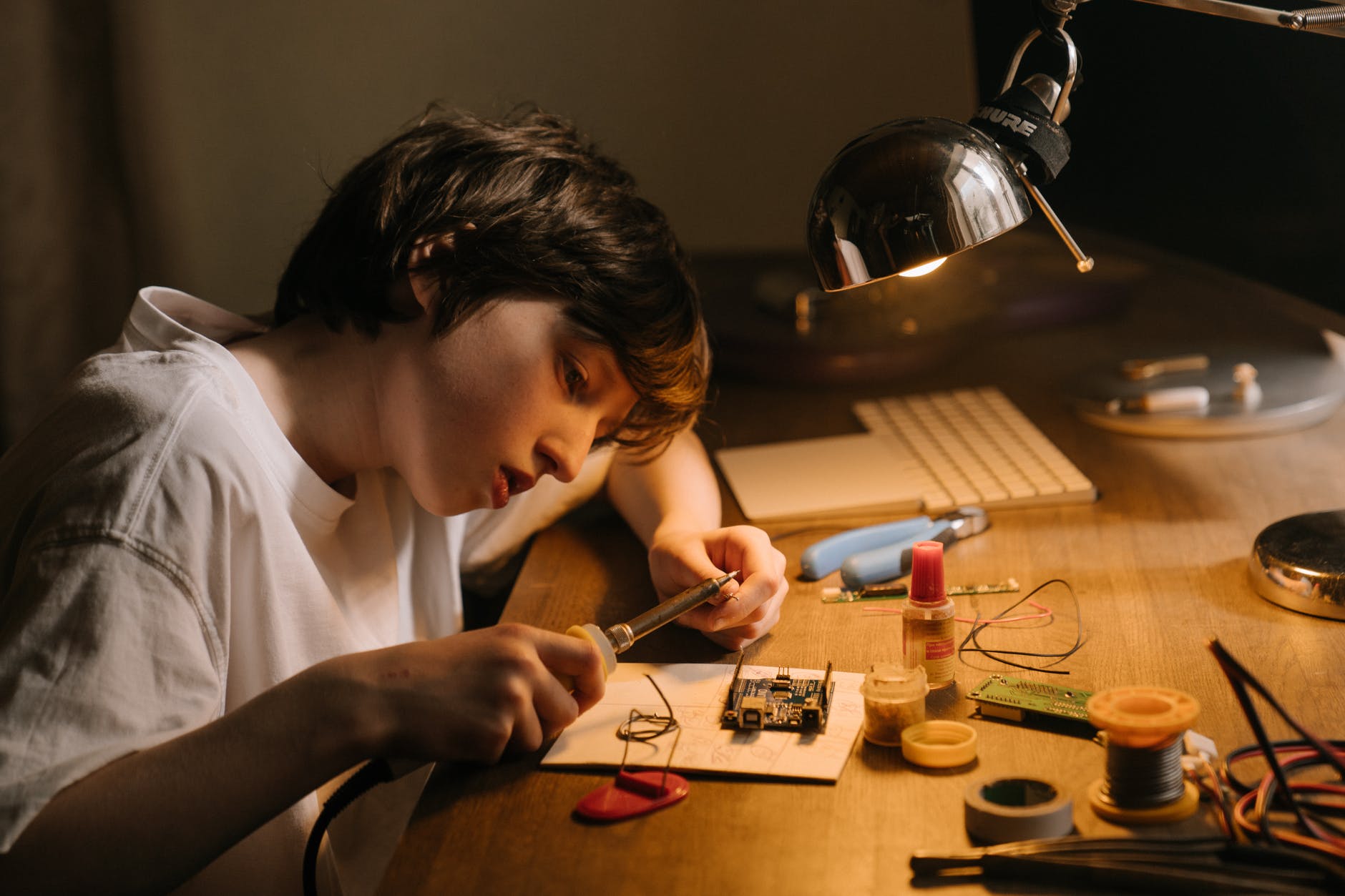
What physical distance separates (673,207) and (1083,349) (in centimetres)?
86

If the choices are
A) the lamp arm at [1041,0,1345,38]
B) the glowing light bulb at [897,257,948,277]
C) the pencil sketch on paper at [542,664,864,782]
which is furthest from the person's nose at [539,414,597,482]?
the lamp arm at [1041,0,1345,38]

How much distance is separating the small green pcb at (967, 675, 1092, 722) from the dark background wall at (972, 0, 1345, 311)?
1.74 feet

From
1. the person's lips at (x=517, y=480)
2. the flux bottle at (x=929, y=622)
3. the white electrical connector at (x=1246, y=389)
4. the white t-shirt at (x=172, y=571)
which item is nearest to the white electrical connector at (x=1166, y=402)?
the white electrical connector at (x=1246, y=389)

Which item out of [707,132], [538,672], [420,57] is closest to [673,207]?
[707,132]

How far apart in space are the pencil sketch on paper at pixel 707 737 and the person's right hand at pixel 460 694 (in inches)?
1.3

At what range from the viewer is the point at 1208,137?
120cm

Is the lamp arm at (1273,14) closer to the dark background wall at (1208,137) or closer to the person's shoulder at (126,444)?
the dark background wall at (1208,137)

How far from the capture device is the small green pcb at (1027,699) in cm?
72

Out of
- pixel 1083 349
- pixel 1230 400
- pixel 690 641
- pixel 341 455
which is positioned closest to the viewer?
pixel 690 641

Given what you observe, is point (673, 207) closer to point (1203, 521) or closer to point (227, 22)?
point (227, 22)

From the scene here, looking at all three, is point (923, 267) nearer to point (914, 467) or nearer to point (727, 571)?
point (727, 571)

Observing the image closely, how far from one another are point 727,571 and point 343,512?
0.38m

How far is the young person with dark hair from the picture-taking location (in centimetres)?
66

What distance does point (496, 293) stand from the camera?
3.16 ft
